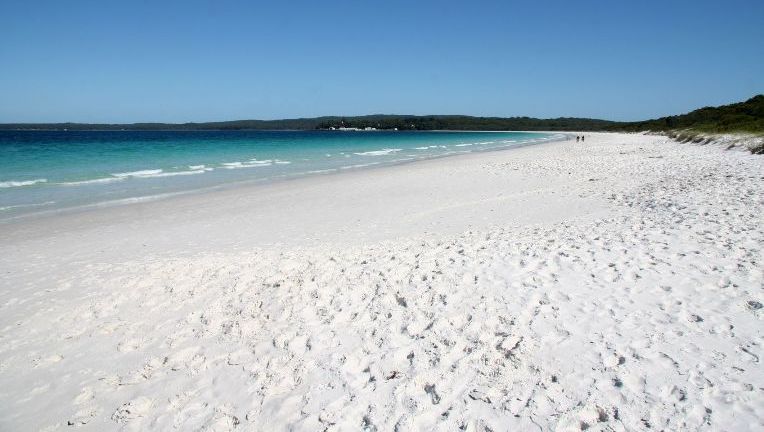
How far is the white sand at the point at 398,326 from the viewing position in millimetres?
3287

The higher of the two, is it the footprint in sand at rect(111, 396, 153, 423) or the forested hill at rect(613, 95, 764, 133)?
the forested hill at rect(613, 95, 764, 133)

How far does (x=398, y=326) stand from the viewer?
452 centimetres

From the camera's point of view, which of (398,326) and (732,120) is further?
(732,120)

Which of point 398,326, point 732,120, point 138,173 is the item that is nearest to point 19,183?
point 138,173

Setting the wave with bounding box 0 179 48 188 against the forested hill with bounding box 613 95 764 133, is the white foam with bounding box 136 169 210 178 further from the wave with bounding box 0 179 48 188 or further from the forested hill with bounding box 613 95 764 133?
the forested hill with bounding box 613 95 764 133

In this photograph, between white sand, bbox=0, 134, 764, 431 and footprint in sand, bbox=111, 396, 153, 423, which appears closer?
white sand, bbox=0, 134, 764, 431

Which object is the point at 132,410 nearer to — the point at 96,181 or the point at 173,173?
the point at 96,181

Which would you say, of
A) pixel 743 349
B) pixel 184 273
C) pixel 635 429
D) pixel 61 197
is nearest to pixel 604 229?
pixel 743 349

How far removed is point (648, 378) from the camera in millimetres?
3354

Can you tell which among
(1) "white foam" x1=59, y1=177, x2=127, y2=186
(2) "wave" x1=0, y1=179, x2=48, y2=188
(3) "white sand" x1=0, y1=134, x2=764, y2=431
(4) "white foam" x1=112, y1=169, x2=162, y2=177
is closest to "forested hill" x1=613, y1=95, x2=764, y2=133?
(3) "white sand" x1=0, y1=134, x2=764, y2=431

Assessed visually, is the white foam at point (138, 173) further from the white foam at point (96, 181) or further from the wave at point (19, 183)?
the wave at point (19, 183)

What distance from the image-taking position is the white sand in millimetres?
3287

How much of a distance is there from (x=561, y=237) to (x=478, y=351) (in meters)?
4.05

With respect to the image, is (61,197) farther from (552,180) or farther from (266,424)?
(552,180)
